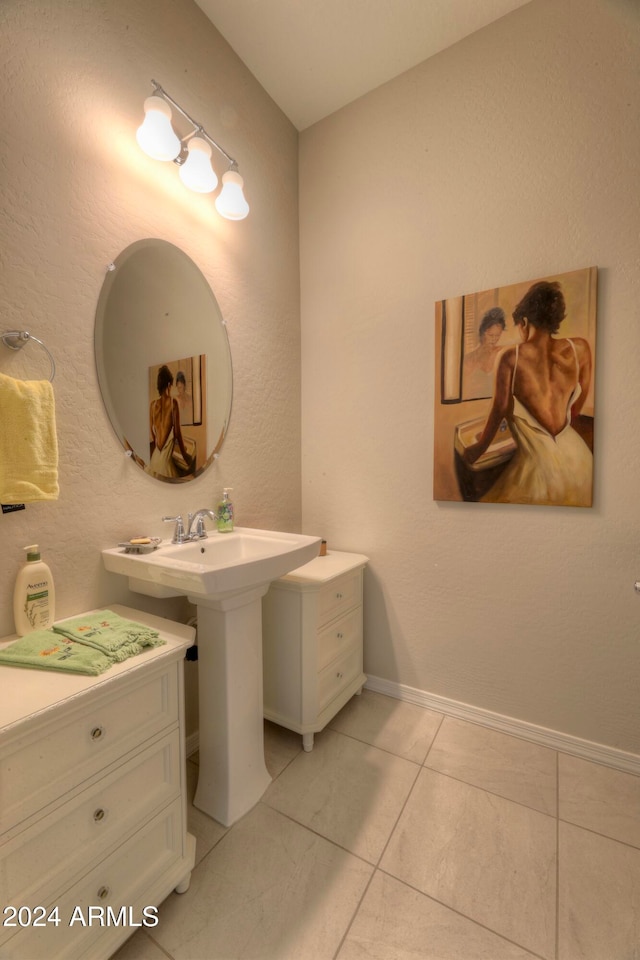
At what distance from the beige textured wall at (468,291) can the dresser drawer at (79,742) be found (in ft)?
3.89

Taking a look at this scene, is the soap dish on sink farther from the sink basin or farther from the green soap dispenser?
the green soap dispenser

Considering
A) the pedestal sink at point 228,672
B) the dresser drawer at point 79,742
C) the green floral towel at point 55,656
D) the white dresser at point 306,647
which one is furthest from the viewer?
the white dresser at point 306,647

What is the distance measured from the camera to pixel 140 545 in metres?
1.21

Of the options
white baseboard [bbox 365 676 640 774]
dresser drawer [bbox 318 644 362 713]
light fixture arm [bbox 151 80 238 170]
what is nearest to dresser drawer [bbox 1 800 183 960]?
dresser drawer [bbox 318 644 362 713]

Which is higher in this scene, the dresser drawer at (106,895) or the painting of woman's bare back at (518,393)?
the painting of woman's bare back at (518,393)

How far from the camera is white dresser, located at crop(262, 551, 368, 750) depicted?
1483 mm

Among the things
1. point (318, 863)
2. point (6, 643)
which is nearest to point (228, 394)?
point (6, 643)

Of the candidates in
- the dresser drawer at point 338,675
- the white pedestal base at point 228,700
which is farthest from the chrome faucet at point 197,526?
the dresser drawer at point 338,675

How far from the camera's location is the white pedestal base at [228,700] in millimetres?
1181

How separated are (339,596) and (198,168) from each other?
1.71 meters

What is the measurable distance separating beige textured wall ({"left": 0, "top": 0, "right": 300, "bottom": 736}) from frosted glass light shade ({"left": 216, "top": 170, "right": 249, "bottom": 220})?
8 cm

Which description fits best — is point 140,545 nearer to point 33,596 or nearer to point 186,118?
point 33,596

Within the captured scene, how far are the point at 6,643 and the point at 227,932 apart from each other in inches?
34.4

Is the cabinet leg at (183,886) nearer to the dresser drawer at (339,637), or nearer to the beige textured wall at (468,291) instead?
the dresser drawer at (339,637)
